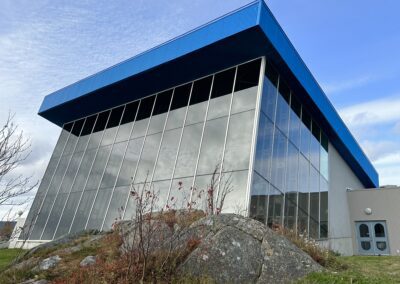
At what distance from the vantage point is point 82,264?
23.9ft

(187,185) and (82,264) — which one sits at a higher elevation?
(187,185)

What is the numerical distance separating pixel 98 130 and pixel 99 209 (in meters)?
5.18

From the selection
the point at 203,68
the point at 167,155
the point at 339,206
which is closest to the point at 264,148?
the point at 167,155

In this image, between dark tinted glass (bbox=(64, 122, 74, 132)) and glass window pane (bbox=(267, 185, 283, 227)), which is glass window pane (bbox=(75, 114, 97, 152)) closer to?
dark tinted glass (bbox=(64, 122, 74, 132))

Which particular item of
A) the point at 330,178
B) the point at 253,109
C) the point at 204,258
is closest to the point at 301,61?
the point at 253,109

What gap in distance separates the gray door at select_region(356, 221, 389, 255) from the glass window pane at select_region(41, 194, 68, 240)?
1736 centimetres

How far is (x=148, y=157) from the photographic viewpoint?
15.4 metres

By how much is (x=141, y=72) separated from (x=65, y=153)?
8.24 meters

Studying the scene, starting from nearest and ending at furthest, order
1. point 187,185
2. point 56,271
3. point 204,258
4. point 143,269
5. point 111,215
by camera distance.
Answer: point 143,269, point 204,258, point 56,271, point 187,185, point 111,215

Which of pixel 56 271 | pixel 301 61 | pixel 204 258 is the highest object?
pixel 301 61

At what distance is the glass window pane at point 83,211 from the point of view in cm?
1611

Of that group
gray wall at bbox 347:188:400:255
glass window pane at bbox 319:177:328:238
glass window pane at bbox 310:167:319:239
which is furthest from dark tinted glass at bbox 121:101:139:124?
gray wall at bbox 347:188:400:255

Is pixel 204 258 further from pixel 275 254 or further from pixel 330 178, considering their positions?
pixel 330 178

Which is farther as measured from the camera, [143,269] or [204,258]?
[204,258]
